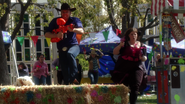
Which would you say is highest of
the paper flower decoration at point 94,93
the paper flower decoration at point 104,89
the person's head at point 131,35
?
the person's head at point 131,35

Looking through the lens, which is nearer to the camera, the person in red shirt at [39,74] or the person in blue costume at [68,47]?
the person in blue costume at [68,47]

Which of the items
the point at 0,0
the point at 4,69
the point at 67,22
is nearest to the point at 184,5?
the point at 67,22

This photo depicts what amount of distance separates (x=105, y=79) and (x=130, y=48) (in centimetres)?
924

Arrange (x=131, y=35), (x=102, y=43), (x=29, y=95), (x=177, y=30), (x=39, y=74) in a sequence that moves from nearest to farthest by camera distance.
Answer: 1. (x=29, y=95)
2. (x=131, y=35)
3. (x=177, y=30)
4. (x=39, y=74)
5. (x=102, y=43)

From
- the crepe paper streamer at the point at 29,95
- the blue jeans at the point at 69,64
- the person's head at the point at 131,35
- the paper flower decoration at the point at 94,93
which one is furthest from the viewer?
the person's head at the point at 131,35

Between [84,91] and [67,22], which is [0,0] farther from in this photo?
[84,91]

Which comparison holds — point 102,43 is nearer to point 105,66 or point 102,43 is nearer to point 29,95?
point 105,66

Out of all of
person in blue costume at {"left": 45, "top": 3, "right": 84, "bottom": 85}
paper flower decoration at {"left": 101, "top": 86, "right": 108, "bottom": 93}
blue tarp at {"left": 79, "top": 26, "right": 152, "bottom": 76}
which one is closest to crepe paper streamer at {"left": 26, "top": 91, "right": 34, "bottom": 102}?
paper flower decoration at {"left": 101, "top": 86, "right": 108, "bottom": 93}

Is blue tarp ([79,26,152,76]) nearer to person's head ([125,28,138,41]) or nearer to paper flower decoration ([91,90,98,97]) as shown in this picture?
person's head ([125,28,138,41])

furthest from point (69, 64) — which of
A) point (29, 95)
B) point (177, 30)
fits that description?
point (177, 30)

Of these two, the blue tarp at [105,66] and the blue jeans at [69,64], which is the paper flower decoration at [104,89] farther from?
the blue tarp at [105,66]

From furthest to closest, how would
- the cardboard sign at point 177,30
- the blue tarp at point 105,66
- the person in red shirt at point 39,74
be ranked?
the blue tarp at point 105,66 → the person in red shirt at point 39,74 → the cardboard sign at point 177,30

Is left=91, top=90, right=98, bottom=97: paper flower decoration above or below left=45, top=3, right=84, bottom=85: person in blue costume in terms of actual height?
below

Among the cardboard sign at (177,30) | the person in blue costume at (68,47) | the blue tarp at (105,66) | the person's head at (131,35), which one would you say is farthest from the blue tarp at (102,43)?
the person in blue costume at (68,47)
